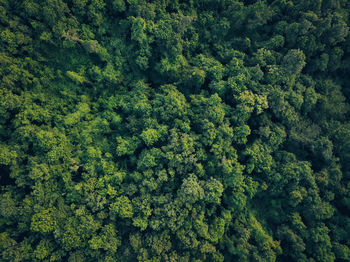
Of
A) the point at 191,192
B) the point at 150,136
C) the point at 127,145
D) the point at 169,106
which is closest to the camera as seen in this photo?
the point at 191,192

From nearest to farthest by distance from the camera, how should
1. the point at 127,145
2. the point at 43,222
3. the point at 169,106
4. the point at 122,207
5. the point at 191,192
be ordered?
the point at 43,222 → the point at 191,192 → the point at 122,207 → the point at 169,106 → the point at 127,145

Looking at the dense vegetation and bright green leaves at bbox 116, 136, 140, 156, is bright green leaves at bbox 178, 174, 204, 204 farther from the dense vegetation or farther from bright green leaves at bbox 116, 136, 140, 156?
bright green leaves at bbox 116, 136, 140, 156

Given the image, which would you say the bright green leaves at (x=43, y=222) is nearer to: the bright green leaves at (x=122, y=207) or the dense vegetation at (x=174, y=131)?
the dense vegetation at (x=174, y=131)

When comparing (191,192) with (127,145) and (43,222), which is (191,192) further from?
(43,222)

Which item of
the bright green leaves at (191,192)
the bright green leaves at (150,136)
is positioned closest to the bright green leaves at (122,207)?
the bright green leaves at (191,192)

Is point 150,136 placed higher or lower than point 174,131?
lower

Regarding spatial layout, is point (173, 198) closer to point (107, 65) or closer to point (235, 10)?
point (107, 65)

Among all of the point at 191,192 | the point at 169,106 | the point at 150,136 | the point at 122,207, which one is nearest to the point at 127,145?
the point at 150,136

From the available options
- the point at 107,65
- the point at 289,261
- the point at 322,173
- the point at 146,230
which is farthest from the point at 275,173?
the point at 107,65
